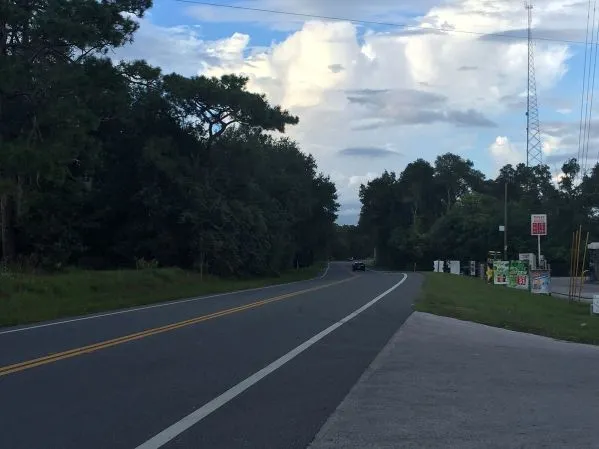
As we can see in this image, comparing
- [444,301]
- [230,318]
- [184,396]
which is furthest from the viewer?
[444,301]

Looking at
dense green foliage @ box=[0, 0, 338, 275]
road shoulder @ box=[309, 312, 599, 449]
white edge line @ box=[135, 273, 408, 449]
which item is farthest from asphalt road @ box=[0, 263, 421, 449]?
dense green foliage @ box=[0, 0, 338, 275]

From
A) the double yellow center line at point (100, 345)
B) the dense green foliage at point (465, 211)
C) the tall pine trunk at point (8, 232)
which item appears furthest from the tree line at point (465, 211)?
the double yellow center line at point (100, 345)

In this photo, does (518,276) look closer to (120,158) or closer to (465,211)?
(120,158)

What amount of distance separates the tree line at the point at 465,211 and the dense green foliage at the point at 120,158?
41.3 m

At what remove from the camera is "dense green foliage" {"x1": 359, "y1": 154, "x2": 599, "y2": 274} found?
296 feet

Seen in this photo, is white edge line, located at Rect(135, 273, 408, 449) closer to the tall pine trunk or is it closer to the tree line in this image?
the tall pine trunk

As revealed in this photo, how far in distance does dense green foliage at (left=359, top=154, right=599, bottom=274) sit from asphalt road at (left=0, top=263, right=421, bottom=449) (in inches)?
2981

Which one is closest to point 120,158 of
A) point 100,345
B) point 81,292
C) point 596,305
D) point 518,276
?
point 81,292

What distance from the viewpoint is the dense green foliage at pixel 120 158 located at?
101 feet

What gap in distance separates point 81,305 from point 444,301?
13141 mm

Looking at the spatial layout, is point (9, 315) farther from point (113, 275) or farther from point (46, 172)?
point (113, 275)

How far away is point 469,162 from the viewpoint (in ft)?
527

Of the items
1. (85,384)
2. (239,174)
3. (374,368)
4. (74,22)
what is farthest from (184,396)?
(239,174)

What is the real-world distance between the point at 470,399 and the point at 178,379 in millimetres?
3951
